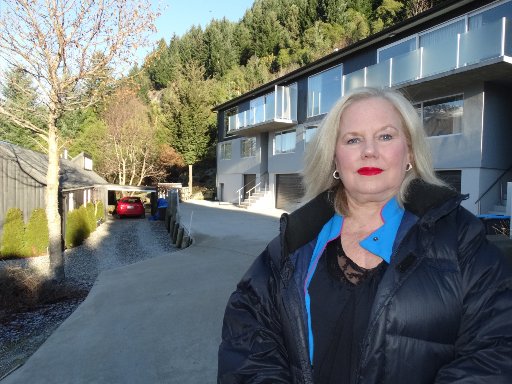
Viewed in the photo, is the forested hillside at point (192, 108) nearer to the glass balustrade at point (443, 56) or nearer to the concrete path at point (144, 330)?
the glass balustrade at point (443, 56)

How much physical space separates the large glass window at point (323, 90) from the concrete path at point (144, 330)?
473 inches

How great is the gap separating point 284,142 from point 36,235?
549 inches

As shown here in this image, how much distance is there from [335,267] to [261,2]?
7354cm

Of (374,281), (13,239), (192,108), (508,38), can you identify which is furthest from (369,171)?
(192,108)

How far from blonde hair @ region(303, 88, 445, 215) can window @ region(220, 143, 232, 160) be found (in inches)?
1111

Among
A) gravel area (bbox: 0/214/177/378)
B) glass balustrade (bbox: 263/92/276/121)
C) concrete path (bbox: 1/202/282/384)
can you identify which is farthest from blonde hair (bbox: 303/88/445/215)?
glass balustrade (bbox: 263/92/276/121)

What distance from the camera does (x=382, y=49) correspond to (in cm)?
1541

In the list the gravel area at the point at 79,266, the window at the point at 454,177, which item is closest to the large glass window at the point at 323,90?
the window at the point at 454,177

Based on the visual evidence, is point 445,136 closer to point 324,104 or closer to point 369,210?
point 324,104

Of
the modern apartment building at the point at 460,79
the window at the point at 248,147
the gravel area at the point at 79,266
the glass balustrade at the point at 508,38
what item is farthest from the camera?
the window at the point at 248,147

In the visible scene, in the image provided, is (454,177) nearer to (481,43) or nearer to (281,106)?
(481,43)

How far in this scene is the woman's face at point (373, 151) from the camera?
164 centimetres

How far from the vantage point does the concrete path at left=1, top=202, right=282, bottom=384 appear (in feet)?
11.8

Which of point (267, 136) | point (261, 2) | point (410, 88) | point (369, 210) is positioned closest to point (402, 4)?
point (267, 136)
